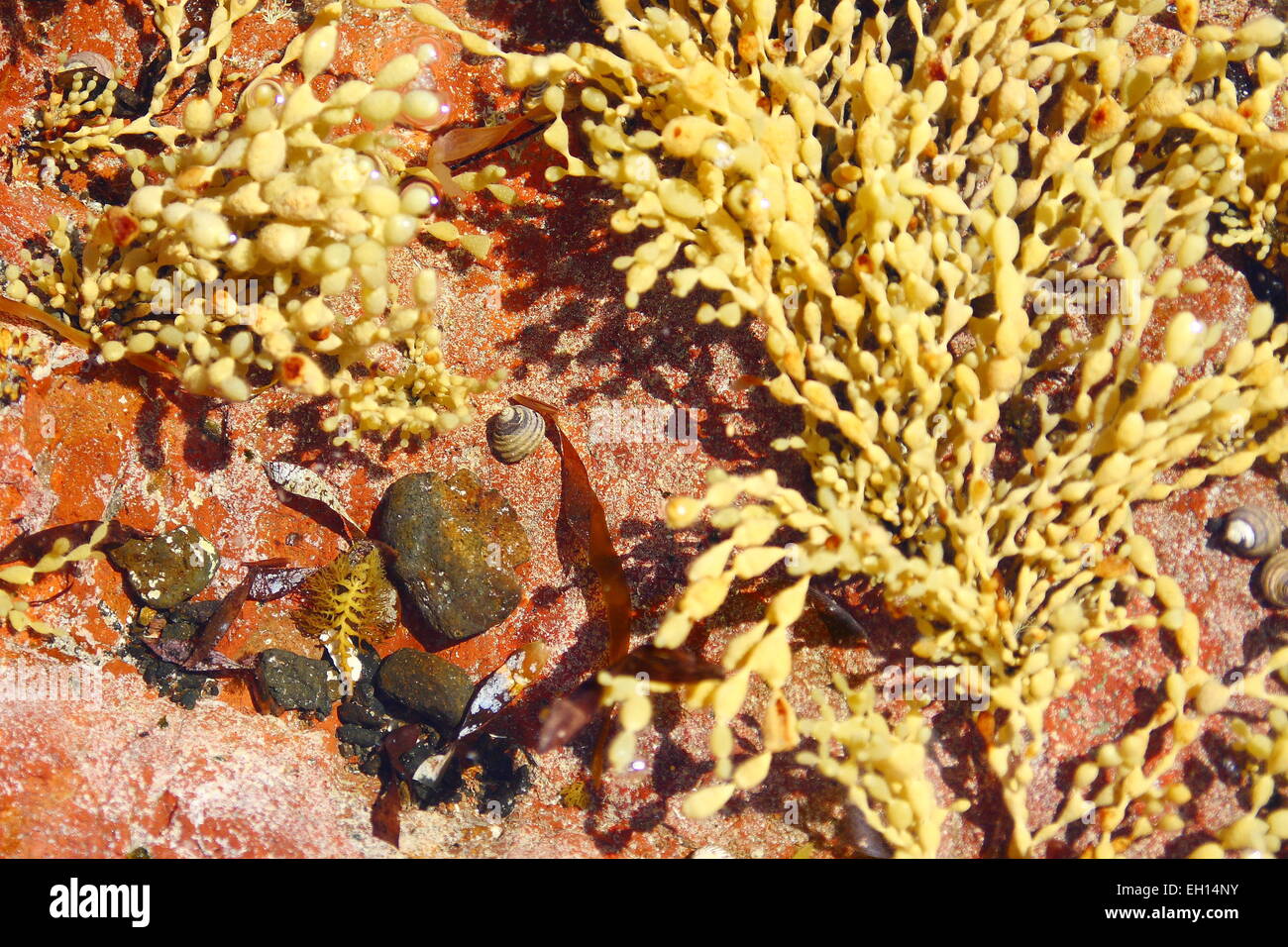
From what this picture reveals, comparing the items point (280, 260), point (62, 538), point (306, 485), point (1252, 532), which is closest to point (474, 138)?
point (280, 260)

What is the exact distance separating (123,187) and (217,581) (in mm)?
1008

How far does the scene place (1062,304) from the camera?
1.73 m

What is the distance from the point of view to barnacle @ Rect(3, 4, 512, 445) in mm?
1507

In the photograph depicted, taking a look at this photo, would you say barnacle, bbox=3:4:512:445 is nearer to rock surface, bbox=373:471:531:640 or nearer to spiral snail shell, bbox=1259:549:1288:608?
rock surface, bbox=373:471:531:640

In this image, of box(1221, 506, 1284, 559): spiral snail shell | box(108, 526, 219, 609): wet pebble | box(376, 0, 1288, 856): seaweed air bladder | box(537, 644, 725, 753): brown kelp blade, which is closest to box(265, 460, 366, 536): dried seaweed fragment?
box(108, 526, 219, 609): wet pebble

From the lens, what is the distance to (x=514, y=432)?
2.00m

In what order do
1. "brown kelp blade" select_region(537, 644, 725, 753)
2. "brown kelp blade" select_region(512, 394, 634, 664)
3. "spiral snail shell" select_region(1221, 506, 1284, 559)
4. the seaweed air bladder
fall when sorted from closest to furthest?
the seaweed air bladder → "brown kelp blade" select_region(537, 644, 725, 753) → "spiral snail shell" select_region(1221, 506, 1284, 559) → "brown kelp blade" select_region(512, 394, 634, 664)

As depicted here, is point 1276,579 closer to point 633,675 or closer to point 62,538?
point 633,675

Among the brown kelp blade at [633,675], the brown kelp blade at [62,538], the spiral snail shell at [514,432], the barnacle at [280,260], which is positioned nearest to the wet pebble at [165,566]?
the brown kelp blade at [62,538]

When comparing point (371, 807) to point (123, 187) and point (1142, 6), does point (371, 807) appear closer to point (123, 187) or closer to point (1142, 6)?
point (123, 187)

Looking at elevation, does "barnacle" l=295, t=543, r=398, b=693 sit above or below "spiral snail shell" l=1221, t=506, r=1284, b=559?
below

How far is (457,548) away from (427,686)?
34 cm

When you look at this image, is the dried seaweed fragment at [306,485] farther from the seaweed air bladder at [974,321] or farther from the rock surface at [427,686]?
the seaweed air bladder at [974,321]

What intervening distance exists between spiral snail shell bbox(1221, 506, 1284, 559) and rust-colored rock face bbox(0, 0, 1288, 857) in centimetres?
3
